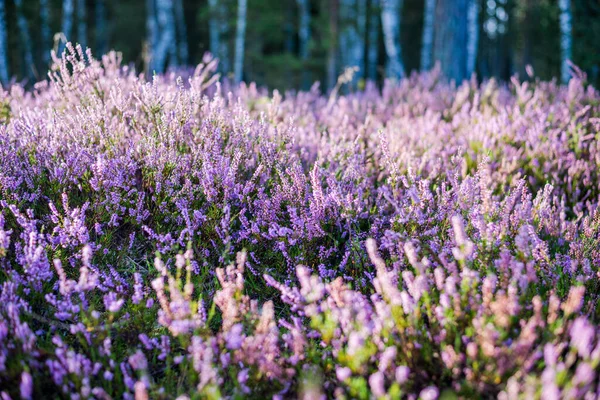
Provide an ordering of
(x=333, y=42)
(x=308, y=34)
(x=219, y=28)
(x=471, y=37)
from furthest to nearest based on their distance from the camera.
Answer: (x=308, y=34), (x=219, y=28), (x=333, y=42), (x=471, y=37)

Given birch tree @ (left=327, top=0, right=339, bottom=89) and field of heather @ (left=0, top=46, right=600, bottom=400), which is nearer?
field of heather @ (left=0, top=46, right=600, bottom=400)

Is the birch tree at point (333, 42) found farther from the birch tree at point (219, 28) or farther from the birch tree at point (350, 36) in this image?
the birch tree at point (219, 28)

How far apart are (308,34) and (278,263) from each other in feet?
67.5

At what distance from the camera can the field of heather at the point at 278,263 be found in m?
1.84

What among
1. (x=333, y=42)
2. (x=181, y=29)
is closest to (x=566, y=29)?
(x=333, y=42)

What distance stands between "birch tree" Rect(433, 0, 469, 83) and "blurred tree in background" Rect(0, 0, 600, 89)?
2 centimetres

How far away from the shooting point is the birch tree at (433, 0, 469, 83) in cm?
900

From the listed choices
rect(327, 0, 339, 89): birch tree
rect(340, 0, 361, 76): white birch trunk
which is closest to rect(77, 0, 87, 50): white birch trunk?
rect(340, 0, 361, 76): white birch trunk

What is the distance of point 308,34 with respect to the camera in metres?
21.8

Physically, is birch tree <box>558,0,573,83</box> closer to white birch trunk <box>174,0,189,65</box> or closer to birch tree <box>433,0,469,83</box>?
birch tree <box>433,0,469,83</box>

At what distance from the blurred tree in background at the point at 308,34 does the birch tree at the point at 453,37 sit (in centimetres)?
2

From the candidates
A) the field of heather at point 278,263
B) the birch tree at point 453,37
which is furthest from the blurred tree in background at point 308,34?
the field of heather at point 278,263

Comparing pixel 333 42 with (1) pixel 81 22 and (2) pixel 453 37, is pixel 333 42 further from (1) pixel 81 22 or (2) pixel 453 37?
(1) pixel 81 22

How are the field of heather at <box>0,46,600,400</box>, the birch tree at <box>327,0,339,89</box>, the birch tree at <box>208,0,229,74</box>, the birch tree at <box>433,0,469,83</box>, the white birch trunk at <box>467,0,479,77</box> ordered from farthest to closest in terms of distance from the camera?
1. the birch tree at <box>208,0,229,74</box>
2. the birch tree at <box>327,0,339,89</box>
3. the white birch trunk at <box>467,0,479,77</box>
4. the birch tree at <box>433,0,469,83</box>
5. the field of heather at <box>0,46,600,400</box>
